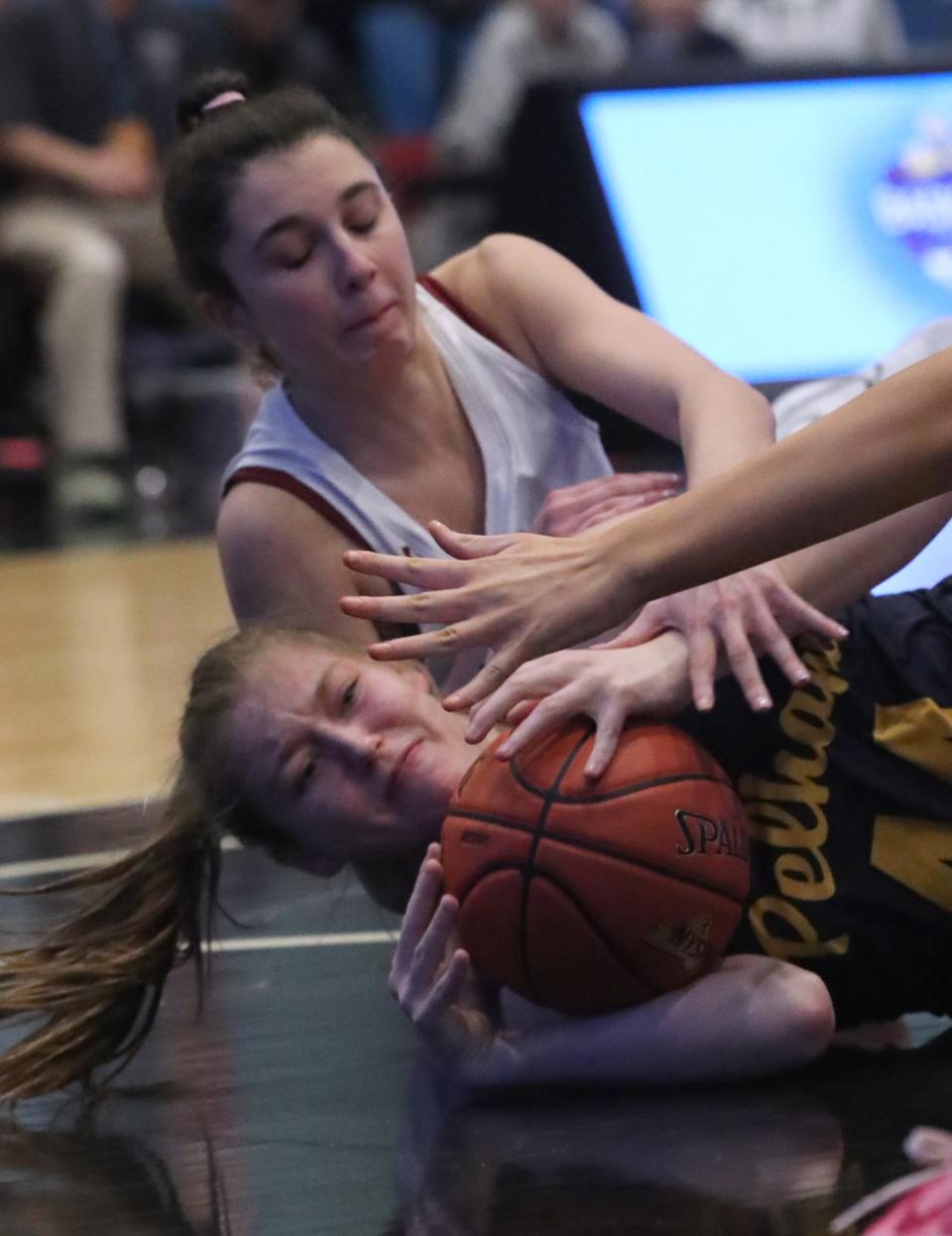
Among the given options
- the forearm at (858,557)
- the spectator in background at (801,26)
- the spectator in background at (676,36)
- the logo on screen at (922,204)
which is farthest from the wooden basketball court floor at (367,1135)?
the spectator in background at (801,26)

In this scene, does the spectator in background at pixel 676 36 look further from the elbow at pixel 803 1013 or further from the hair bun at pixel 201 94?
the elbow at pixel 803 1013

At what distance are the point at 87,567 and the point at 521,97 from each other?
2.48 metres

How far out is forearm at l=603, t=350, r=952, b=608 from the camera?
1.98 metres

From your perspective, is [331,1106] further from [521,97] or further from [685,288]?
[521,97]

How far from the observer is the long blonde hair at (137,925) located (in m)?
2.62

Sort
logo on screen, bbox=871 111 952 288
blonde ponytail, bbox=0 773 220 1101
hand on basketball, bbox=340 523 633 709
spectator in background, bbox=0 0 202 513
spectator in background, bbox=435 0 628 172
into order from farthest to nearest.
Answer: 1. spectator in background, bbox=435 0 628 172
2. spectator in background, bbox=0 0 202 513
3. logo on screen, bbox=871 111 952 288
4. blonde ponytail, bbox=0 773 220 1101
5. hand on basketball, bbox=340 523 633 709

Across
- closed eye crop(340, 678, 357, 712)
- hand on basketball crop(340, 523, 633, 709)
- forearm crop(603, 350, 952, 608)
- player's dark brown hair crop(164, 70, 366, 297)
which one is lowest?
closed eye crop(340, 678, 357, 712)

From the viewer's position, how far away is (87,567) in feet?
23.7

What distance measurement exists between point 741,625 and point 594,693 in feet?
0.62

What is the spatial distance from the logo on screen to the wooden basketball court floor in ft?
8.91

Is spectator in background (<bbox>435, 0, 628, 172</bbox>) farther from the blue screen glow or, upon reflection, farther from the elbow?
the elbow

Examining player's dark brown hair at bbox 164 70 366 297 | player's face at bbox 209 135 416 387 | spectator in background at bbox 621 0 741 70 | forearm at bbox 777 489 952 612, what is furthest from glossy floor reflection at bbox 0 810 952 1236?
spectator in background at bbox 621 0 741 70

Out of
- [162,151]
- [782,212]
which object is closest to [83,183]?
[162,151]

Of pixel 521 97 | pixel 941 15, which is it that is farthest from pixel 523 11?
pixel 521 97
